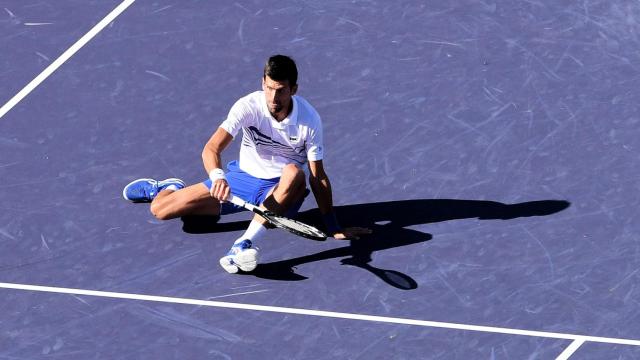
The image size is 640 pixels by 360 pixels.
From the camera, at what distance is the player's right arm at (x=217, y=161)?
1224cm

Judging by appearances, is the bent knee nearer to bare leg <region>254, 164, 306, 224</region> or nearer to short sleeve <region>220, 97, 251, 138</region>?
bare leg <region>254, 164, 306, 224</region>

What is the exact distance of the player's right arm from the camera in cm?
1224

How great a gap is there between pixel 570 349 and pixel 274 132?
9.52 feet

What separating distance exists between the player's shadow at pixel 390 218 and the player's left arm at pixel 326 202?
9cm

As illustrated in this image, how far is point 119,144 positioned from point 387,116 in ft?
7.84

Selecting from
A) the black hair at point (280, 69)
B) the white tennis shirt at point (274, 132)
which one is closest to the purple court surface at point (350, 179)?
the white tennis shirt at point (274, 132)

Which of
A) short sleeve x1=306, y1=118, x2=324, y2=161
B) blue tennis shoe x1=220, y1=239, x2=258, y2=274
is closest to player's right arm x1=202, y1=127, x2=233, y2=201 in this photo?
blue tennis shoe x1=220, y1=239, x2=258, y2=274

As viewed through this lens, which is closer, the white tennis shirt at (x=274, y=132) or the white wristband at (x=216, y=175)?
the white wristband at (x=216, y=175)

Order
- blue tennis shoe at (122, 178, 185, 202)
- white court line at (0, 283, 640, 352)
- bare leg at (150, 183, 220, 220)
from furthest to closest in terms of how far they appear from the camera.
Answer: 1. blue tennis shoe at (122, 178, 185, 202)
2. bare leg at (150, 183, 220, 220)
3. white court line at (0, 283, 640, 352)

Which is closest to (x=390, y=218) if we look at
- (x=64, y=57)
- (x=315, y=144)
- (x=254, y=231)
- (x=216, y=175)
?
(x=315, y=144)

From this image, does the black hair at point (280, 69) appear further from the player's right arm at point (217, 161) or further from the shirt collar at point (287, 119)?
the player's right arm at point (217, 161)

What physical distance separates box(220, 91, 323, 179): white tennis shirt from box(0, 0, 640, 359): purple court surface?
1.93ft

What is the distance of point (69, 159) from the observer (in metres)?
13.9

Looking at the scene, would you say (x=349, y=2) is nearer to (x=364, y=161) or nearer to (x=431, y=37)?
(x=431, y=37)
